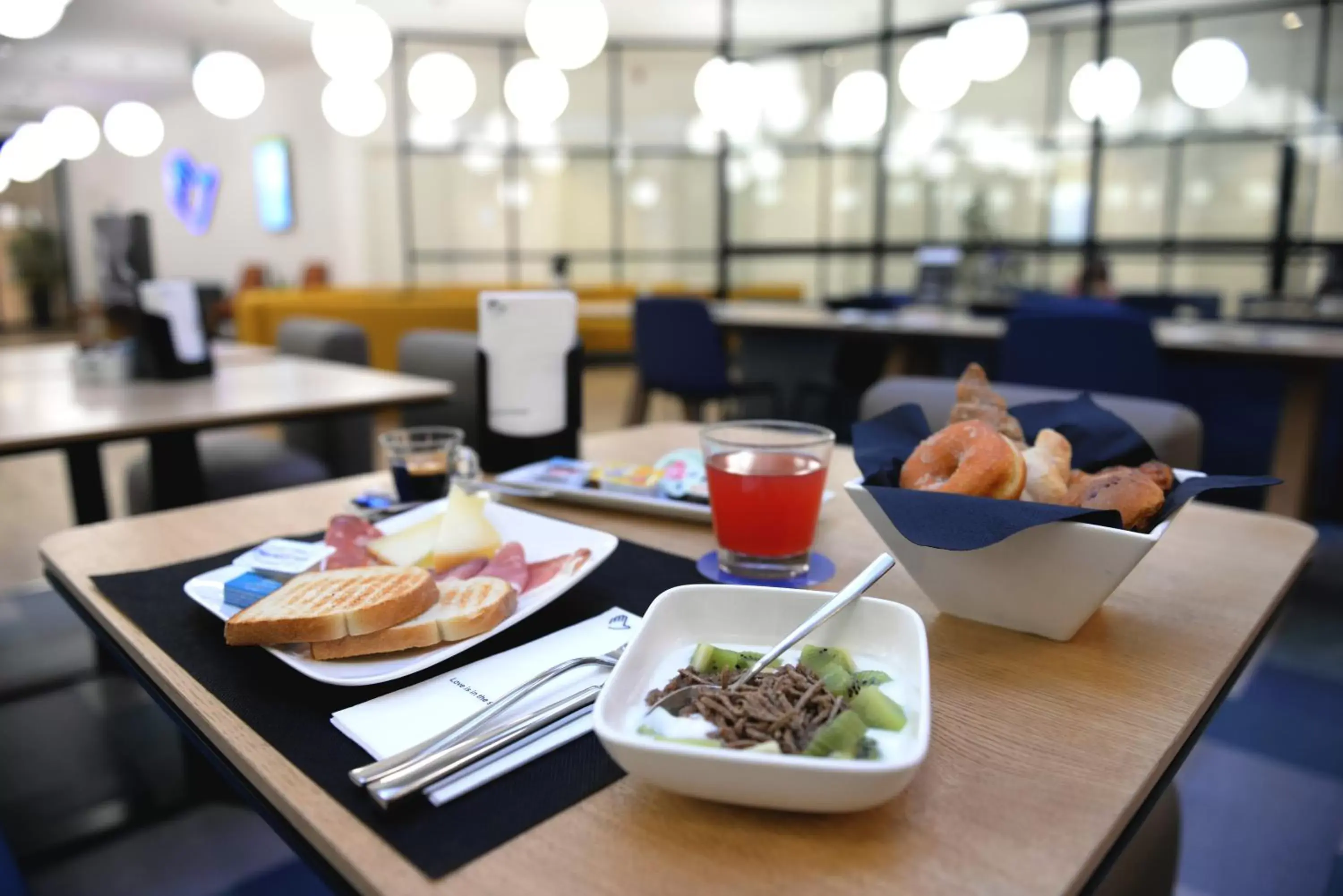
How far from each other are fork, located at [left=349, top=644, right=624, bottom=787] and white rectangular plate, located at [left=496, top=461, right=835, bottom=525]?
0.42 metres

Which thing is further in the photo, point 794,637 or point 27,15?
point 27,15

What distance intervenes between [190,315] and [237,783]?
6.92 ft

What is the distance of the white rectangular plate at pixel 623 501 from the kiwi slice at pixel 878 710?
0.47m

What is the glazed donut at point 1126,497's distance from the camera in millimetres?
684

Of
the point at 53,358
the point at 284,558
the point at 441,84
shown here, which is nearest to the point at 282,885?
the point at 284,558

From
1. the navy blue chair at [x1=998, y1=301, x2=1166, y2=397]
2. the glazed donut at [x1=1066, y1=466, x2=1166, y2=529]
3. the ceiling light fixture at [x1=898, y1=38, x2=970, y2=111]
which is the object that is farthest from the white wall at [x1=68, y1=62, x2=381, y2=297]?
the glazed donut at [x1=1066, y1=466, x2=1166, y2=529]

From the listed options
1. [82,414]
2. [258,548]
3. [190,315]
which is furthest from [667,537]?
[190,315]

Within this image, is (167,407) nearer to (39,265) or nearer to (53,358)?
(53,358)

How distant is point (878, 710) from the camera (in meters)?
0.52

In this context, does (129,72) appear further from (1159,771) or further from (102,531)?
(1159,771)

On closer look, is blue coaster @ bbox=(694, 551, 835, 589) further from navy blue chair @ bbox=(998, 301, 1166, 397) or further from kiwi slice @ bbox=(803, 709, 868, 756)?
navy blue chair @ bbox=(998, 301, 1166, 397)

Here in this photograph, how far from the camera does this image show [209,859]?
150cm

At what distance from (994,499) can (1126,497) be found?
0.11m

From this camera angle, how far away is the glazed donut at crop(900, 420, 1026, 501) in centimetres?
70
